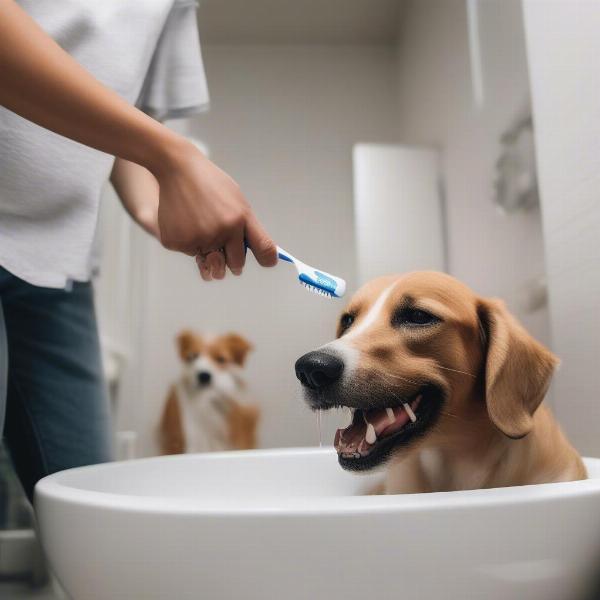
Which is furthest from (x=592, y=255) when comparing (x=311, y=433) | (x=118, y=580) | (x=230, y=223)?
(x=311, y=433)

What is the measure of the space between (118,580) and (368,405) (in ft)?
0.92

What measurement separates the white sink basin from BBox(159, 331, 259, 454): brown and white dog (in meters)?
1.72

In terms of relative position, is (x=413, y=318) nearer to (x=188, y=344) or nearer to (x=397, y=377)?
(x=397, y=377)

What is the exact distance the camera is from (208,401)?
86.3 inches

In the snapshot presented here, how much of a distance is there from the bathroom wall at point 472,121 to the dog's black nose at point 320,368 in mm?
632

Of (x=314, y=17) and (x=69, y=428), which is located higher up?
(x=314, y=17)

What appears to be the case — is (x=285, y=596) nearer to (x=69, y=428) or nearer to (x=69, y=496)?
(x=69, y=496)

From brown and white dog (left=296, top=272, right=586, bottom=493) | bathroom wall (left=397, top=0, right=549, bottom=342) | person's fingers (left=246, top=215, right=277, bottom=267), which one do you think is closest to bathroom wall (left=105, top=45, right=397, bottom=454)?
bathroom wall (left=397, top=0, right=549, bottom=342)

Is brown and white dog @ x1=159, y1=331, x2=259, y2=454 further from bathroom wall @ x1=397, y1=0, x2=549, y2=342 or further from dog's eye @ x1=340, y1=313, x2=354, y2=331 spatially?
dog's eye @ x1=340, y1=313, x2=354, y2=331

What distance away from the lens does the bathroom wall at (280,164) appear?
207 cm

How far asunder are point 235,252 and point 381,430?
0.80 ft

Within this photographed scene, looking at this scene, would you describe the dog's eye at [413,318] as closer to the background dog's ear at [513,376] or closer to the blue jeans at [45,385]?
the background dog's ear at [513,376]

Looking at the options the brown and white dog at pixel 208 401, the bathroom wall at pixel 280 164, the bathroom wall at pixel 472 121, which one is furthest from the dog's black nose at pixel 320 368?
the brown and white dog at pixel 208 401

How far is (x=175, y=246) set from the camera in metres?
0.52
